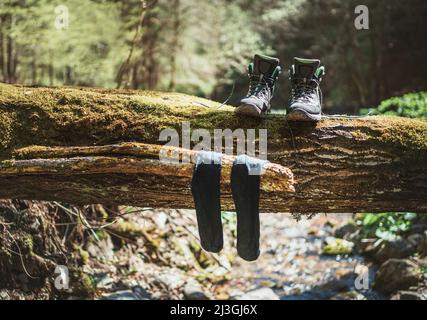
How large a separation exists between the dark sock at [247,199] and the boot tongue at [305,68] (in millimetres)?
822

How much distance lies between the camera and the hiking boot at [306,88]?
2527 millimetres

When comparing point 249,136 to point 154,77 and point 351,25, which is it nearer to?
point 154,77

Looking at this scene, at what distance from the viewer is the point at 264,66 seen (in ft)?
9.39

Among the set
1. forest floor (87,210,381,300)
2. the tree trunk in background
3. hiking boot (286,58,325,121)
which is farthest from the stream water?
the tree trunk in background

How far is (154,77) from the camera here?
12.8 m

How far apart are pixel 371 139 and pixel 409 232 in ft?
11.5

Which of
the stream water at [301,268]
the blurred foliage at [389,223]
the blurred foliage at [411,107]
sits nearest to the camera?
the blurred foliage at [389,223]

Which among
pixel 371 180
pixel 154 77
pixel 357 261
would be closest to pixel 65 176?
pixel 371 180

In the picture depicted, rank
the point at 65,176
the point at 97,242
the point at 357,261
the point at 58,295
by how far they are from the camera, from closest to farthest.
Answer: the point at 65,176 → the point at 58,295 → the point at 97,242 → the point at 357,261

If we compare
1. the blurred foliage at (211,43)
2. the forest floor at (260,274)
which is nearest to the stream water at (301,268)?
the forest floor at (260,274)

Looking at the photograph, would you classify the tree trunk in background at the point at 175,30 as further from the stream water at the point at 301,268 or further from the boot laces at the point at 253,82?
the boot laces at the point at 253,82

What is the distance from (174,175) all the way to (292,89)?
3.18ft

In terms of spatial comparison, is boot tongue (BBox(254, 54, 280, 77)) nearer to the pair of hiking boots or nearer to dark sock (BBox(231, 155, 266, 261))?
the pair of hiking boots
